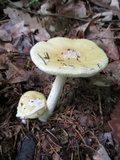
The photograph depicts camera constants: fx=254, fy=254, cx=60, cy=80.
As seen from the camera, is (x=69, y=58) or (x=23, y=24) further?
(x=23, y=24)

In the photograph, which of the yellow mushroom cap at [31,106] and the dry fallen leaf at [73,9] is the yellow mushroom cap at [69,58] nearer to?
the yellow mushroom cap at [31,106]

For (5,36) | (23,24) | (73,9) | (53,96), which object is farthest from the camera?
(73,9)

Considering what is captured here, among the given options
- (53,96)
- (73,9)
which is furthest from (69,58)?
(73,9)

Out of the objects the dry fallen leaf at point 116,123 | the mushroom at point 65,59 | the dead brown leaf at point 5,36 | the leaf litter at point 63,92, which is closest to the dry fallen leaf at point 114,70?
the leaf litter at point 63,92

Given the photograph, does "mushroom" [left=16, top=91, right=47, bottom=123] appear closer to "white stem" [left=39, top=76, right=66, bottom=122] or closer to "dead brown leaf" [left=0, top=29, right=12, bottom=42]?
"white stem" [left=39, top=76, right=66, bottom=122]

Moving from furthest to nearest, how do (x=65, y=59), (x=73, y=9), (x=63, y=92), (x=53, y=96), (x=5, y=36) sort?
(x=73, y=9) → (x=5, y=36) → (x=63, y=92) → (x=53, y=96) → (x=65, y=59)

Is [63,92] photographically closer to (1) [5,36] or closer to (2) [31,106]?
(2) [31,106]

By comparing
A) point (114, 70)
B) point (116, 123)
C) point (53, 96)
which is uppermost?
point (53, 96)
